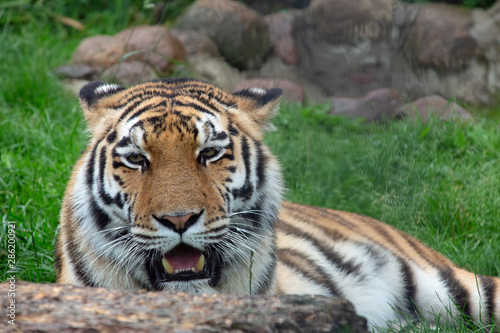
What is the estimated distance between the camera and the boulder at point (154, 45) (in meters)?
6.39

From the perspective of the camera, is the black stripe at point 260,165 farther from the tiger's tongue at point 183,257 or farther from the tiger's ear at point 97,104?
the tiger's ear at point 97,104

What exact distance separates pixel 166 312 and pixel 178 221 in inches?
19.4

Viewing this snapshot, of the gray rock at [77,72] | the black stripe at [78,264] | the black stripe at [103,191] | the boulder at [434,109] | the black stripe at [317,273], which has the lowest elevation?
the black stripe at [317,273]

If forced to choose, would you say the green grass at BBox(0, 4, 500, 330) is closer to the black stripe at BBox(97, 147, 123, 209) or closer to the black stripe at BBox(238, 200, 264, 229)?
the black stripe at BBox(97, 147, 123, 209)

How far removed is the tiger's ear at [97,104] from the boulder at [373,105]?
7.49ft

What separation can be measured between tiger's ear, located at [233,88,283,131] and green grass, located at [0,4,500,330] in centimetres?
136

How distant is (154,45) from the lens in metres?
6.44

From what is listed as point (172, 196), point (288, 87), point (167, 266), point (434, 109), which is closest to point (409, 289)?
point (167, 266)

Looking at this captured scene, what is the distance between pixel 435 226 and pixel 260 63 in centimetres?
298

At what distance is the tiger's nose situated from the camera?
226cm

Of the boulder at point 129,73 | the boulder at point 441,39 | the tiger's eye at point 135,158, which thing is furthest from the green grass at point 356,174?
the tiger's eye at point 135,158

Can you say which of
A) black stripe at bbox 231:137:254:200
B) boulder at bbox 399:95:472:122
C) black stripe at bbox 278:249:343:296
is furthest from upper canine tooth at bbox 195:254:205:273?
boulder at bbox 399:95:472:122

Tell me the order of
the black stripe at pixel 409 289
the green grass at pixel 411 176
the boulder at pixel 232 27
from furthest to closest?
the boulder at pixel 232 27 < the green grass at pixel 411 176 < the black stripe at pixel 409 289

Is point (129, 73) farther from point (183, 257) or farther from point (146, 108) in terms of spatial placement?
point (183, 257)
